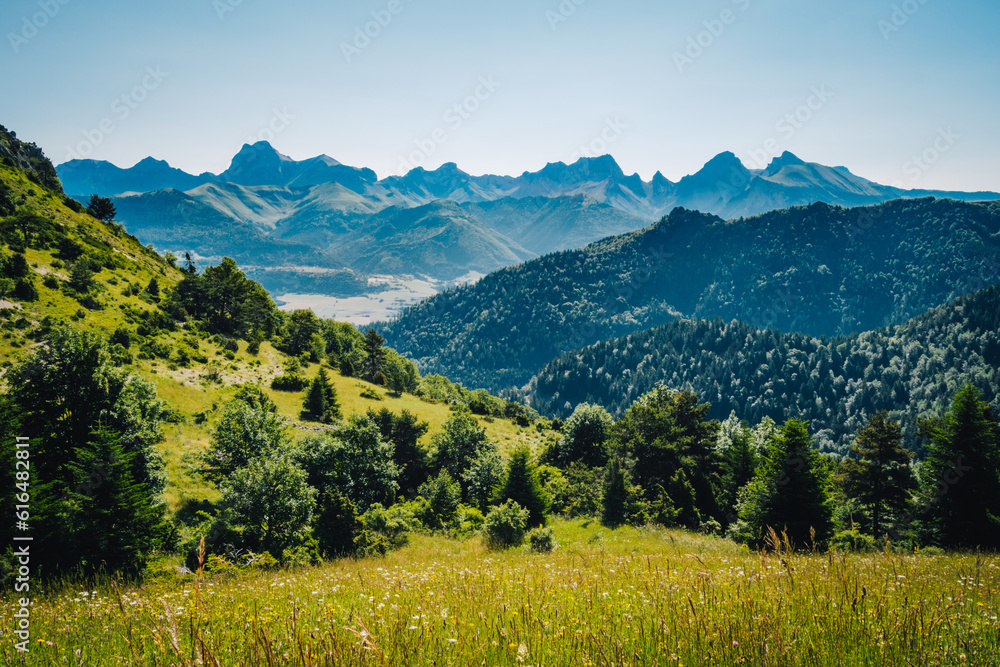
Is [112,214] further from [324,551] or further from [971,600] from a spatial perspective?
[971,600]

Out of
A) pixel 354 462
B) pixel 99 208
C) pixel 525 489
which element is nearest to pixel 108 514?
pixel 354 462

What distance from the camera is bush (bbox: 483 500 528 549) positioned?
2836cm

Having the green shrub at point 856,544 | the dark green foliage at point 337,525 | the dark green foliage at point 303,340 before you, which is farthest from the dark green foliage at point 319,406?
the green shrub at point 856,544

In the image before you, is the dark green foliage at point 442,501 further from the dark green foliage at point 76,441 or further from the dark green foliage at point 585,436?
the dark green foliage at point 585,436

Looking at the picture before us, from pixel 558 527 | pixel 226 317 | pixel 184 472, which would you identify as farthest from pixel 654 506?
pixel 226 317

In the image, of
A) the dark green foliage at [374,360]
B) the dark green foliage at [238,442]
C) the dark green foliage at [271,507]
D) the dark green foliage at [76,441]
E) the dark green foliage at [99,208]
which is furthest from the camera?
the dark green foliage at [99,208]

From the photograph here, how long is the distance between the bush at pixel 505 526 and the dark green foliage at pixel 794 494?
533 inches

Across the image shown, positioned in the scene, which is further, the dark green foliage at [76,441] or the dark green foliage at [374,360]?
the dark green foliage at [374,360]

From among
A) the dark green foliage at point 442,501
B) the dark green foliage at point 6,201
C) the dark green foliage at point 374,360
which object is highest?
the dark green foliage at point 6,201

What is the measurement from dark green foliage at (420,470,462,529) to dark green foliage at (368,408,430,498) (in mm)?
8042

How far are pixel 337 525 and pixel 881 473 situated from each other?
143ft

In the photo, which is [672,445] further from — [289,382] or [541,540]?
[289,382]

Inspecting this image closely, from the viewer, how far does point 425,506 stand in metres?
38.1

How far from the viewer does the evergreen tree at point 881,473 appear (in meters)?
37.9
